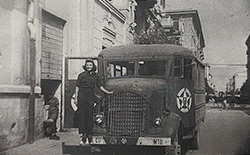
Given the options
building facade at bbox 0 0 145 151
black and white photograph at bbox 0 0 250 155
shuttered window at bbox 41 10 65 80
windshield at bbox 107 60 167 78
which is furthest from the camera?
shuttered window at bbox 41 10 65 80

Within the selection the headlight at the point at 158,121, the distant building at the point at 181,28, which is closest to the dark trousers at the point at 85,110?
the headlight at the point at 158,121

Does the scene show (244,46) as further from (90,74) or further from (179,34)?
(179,34)

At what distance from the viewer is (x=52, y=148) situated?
788 cm

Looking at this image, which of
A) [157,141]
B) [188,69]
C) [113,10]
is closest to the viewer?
[157,141]

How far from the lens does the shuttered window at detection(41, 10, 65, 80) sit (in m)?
9.03

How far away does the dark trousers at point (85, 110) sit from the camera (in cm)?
660

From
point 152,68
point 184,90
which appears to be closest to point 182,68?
point 184,90

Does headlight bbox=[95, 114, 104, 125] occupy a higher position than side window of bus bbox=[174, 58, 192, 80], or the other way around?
side window of bus bbox=[174, 58, 192, 80]

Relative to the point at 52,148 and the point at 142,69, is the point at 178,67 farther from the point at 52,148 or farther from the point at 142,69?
the point at 52,148

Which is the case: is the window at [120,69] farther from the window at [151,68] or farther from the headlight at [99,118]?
the headlight at [99,118]

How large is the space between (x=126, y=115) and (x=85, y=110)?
31.5 inches

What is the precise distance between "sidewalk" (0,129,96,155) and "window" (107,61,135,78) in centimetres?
175

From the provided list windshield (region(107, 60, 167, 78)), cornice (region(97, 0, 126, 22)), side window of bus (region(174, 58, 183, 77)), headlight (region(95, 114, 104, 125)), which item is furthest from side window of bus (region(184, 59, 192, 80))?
cornice (region(97, 0, 126, 22))

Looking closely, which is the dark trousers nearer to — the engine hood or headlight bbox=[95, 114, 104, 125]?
headlight bbox=[95, 114, 104, 125]
